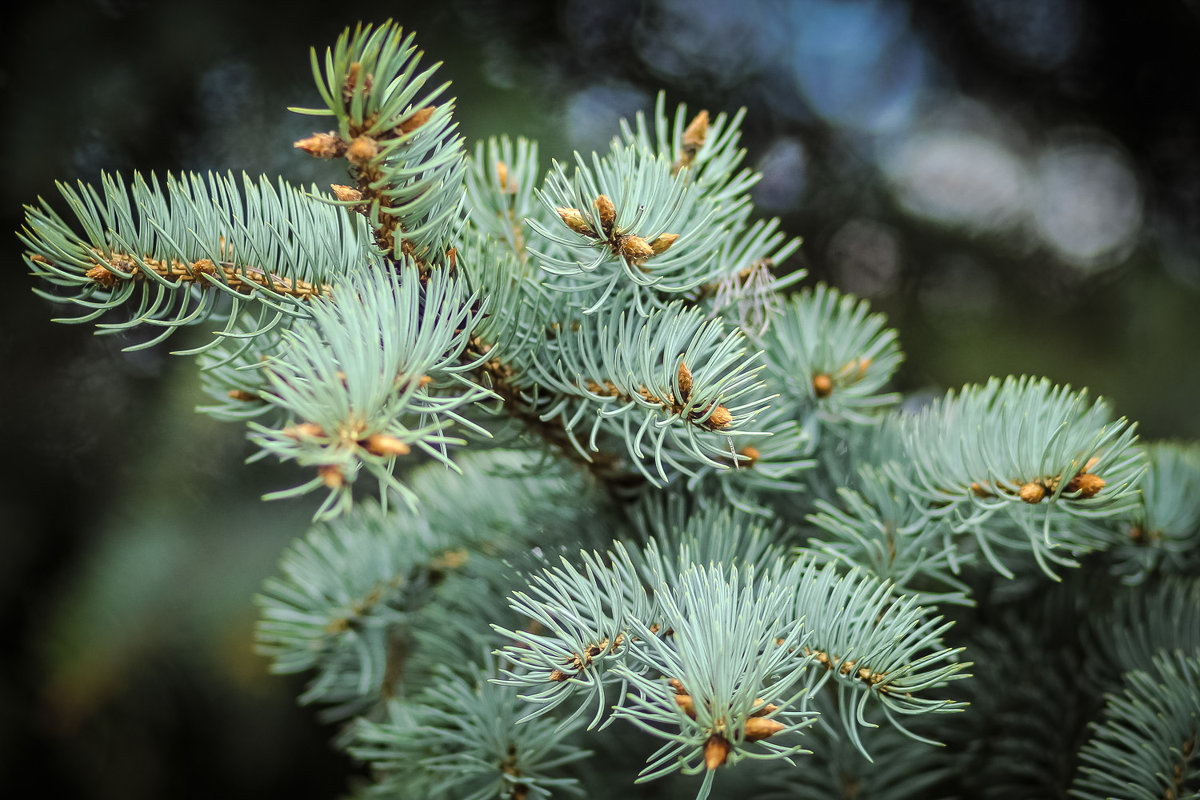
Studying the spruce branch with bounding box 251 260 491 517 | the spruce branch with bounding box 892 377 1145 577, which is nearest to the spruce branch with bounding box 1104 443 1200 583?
the spruce branch with bounding box 892 377 1145 577

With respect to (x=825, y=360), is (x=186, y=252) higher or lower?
lower

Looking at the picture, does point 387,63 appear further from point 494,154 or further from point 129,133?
point 129,133

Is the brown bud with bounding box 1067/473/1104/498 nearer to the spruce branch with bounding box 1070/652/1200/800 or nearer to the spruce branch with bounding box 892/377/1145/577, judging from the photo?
the spruce branch with bounding box 892/377/1145/577

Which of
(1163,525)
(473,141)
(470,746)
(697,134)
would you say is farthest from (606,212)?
(473,141)

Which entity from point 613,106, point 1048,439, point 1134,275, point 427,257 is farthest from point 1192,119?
point 427,257

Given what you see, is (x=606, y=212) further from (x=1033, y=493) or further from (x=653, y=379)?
(x=1033, y=493)

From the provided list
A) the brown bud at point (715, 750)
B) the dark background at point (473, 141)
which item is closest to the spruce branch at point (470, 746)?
the brown bud at point (715, 750)
